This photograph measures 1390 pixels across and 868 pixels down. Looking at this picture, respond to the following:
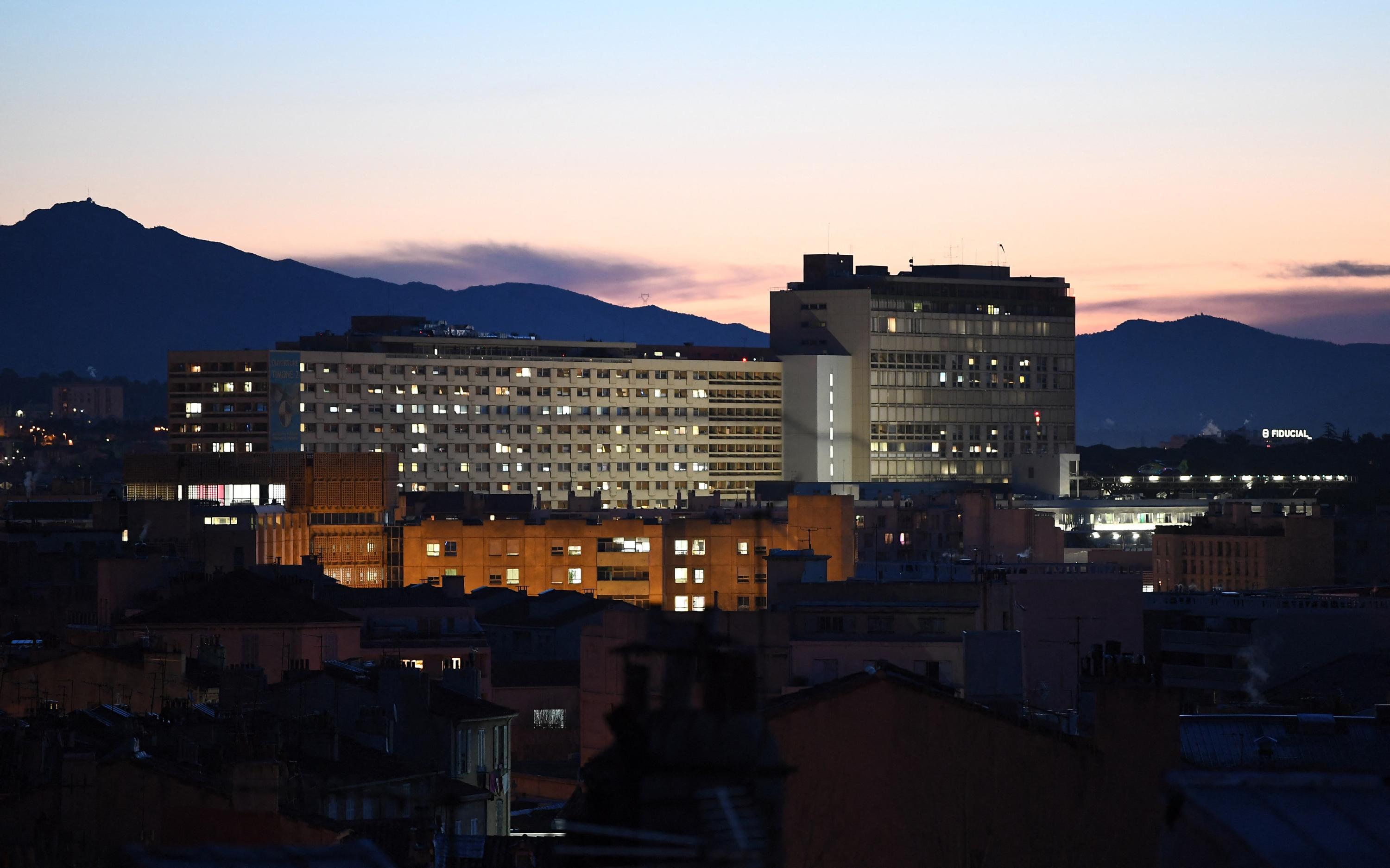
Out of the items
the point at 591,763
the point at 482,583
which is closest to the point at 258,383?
the point at 482,583

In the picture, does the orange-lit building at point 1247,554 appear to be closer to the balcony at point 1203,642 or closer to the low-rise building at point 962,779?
the balcony at point 1203,642

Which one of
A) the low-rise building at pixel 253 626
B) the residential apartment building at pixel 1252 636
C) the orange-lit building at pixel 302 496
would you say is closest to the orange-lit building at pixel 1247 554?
the orange-lit building at pixel 302 496

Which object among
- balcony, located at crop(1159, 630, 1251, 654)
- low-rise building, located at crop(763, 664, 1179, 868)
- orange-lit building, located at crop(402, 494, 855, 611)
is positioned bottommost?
balcony, located at crop(1159, 630, 1251, 654)

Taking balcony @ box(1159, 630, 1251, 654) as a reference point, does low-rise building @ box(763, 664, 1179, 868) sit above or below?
above

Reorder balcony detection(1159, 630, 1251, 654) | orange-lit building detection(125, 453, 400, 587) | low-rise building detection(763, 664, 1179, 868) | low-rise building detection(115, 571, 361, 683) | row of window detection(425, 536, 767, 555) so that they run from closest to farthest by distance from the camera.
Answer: low-rise building detection(763, 664, 1179, 868)
low-rise building detection(115, 571, 361, 683)
balcony detection(1159, 630, 1251, 654)
orange-lit building detection(125, 453, 400, 587)
row of window detection(425, 536, 767, 555)

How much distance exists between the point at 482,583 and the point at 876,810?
9662 centimetres

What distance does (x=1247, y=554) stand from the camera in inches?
5541

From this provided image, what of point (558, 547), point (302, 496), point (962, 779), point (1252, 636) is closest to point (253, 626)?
point (962, 779)

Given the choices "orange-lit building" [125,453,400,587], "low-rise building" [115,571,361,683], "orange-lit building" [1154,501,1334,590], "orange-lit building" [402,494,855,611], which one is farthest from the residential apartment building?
"orange-lit building" [1154,501,1334,590]

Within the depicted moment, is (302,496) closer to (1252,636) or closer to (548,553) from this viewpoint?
(548,553)

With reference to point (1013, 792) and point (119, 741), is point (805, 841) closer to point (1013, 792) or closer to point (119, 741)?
point (1013, 792)

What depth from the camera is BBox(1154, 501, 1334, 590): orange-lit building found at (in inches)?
5497

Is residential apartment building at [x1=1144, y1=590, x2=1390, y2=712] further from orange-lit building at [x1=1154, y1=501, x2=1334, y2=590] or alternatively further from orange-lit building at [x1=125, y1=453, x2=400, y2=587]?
orange-lit building at [x1=1154, y1=501, x2=1334, y2=590]

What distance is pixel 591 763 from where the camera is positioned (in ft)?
37.1
